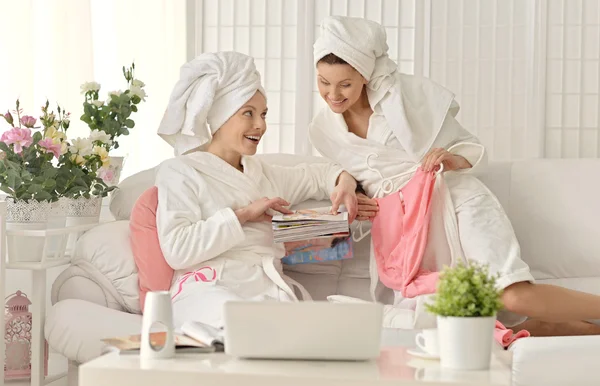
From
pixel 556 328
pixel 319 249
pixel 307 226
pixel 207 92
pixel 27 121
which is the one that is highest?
pixel 207 92

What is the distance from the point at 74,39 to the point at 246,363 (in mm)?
2859

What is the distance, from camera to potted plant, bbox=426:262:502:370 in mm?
1721

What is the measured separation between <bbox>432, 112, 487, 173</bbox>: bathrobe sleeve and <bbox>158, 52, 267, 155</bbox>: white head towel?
28.4 inches

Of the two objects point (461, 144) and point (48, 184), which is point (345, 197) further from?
point (48, 184)

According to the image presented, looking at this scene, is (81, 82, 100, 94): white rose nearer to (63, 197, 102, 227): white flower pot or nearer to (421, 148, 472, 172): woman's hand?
(63, 197, 102, 227): white flower pot

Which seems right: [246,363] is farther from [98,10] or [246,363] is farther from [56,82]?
[98,10]

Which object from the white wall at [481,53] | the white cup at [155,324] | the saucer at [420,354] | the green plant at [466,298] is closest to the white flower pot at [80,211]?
the white wall at [481,53]

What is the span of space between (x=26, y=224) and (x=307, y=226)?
0.97 m

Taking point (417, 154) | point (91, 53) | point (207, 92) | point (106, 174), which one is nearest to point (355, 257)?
point (417, 154)

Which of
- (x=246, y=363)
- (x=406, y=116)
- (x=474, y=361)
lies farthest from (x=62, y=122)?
(x=474, y=361)

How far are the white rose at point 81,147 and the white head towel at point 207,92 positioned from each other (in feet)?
1.02

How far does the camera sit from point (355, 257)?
3271 mm

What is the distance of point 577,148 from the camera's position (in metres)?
4.22

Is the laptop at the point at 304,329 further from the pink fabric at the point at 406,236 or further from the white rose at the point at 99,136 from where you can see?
the white rose at the point at 99,136
